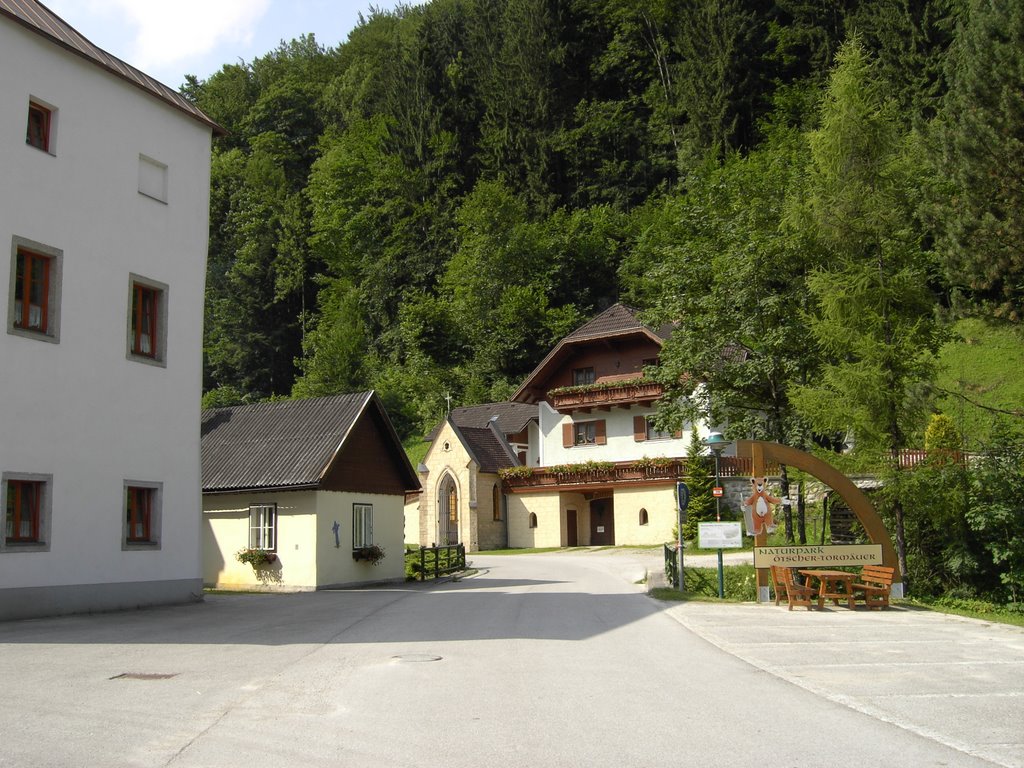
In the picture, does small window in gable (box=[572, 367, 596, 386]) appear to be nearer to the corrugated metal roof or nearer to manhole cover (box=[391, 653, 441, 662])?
the corrugated metal roof

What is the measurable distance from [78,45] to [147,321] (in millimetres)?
5571

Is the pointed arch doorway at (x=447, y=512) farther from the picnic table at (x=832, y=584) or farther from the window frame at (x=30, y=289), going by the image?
the window frame at (x=30, y=289)

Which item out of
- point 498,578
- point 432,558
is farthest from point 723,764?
point 432,558

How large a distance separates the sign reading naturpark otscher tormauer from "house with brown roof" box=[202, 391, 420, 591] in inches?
454

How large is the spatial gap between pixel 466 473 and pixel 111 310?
104 feet

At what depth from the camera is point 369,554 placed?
89.8 ft

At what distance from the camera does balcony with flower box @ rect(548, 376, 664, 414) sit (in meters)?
46.0

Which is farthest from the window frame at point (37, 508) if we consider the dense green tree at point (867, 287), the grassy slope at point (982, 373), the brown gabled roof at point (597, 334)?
the brown gabled roof at point (597, 334)

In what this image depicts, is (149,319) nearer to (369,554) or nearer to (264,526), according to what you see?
(264,526)

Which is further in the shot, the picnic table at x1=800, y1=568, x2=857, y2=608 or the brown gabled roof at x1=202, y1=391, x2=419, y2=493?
the brown gabled roof at x1=202, y1=391, x2=419, y2=493

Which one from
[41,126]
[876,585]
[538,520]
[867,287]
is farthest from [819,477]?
[538,520]

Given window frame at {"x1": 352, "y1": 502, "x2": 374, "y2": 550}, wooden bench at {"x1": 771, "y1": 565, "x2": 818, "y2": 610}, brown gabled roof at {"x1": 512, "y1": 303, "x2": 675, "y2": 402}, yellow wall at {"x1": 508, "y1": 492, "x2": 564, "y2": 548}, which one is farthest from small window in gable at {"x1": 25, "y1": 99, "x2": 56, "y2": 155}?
yellow wall at {"x1": 508, "y1": 492, "x2": 564, "y2": 548}

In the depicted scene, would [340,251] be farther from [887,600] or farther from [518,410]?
[887,600]

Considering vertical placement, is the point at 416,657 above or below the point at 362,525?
below
